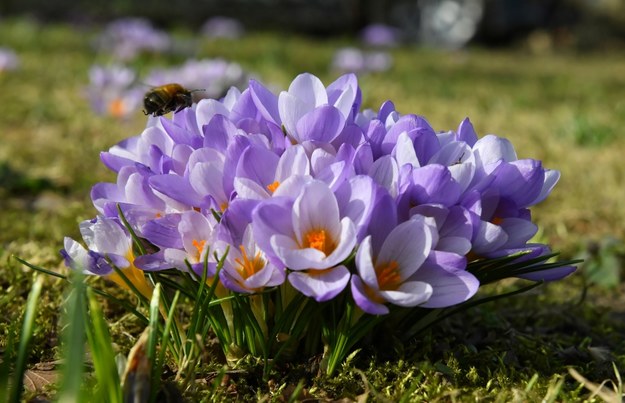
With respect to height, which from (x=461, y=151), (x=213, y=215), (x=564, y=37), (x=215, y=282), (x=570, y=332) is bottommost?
(x=570, y=332)

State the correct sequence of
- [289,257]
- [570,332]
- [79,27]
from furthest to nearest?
[79,27] < [570,332] < [289,257]

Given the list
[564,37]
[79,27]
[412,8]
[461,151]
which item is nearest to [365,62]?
[79,27]

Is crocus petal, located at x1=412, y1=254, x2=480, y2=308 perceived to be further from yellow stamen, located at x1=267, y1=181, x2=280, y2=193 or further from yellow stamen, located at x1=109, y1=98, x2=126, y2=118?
yellow stamen, located at x1=109, y1=98, x2=126, y2=118

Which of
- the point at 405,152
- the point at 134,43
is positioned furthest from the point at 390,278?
the point at 134,43

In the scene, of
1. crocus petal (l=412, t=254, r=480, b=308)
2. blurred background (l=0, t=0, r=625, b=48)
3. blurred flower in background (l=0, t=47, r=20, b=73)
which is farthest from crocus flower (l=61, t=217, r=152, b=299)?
blurred background (l=0, t=0, r=625, b=48)

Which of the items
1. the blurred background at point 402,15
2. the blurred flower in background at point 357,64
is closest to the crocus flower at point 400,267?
the blurred flower in background at point 357,64

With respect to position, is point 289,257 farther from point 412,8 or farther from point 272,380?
point 412,8

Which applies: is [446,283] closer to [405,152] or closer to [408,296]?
[408,296]
